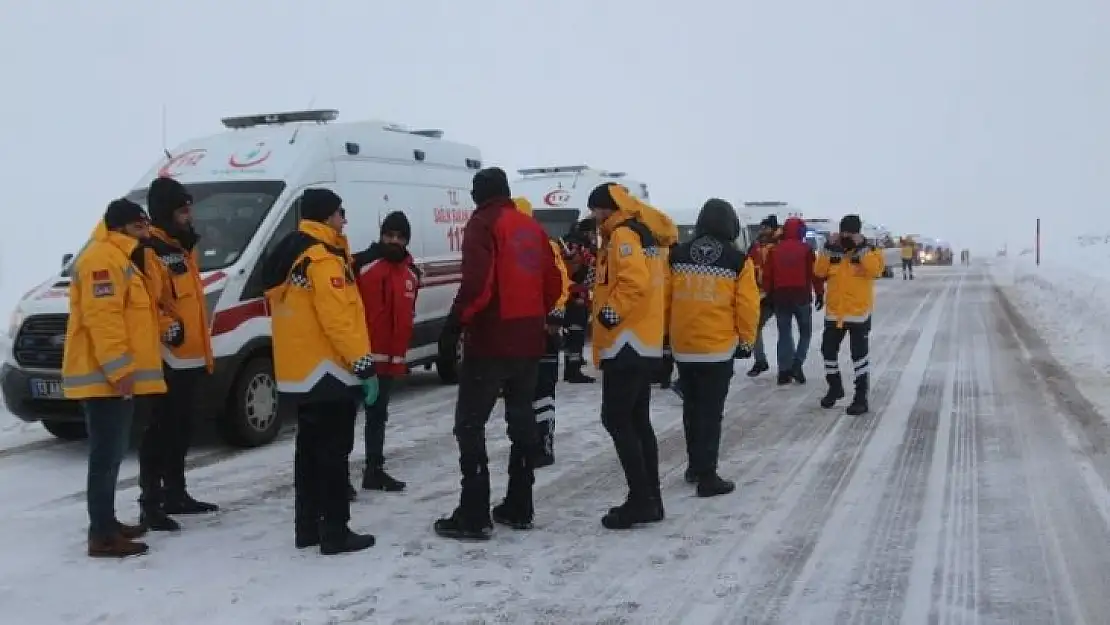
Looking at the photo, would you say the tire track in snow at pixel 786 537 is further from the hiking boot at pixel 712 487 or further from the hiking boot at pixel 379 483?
the hiking boot at pixel 379 483

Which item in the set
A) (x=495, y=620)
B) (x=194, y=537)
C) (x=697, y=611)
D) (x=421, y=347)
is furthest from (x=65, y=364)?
(x=421, y=347)

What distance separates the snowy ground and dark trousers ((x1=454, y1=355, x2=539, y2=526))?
0.31 metres

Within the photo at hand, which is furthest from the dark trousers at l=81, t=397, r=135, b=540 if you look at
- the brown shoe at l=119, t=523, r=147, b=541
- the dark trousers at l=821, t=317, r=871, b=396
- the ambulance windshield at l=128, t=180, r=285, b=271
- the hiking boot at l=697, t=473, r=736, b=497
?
the dark trousers at l=821, t=317, r=871, b=396

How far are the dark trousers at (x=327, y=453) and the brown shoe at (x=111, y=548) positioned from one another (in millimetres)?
954

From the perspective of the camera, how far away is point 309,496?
534 cm

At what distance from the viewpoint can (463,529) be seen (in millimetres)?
5402

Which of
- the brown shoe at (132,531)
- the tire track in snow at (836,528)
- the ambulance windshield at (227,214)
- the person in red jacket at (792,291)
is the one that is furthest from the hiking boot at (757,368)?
the brown shoe at (132,531)

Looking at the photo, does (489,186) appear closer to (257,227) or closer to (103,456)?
(103,456)

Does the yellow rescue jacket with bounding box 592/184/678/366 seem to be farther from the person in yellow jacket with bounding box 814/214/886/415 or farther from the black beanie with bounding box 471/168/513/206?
the person in yellow jacket with bounding box 814/214/886/415

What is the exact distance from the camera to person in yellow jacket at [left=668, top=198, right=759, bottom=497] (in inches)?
249

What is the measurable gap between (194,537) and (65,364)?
125 centimetres

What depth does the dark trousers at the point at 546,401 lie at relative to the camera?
7090 millimetres

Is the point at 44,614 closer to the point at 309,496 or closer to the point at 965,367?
the point at 309,496


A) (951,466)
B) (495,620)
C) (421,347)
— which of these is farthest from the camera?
(421,347)
